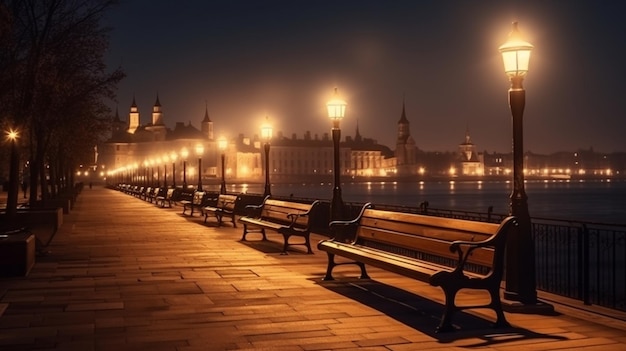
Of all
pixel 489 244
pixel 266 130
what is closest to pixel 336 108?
pixel 489 244

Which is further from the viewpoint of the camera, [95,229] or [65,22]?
[95,229]

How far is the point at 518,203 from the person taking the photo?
8477 mm

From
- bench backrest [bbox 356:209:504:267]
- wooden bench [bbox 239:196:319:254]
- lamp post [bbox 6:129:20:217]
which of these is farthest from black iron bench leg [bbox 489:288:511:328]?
lamp post [bbox 6:129:20:217]

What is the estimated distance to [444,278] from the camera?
7.38 m

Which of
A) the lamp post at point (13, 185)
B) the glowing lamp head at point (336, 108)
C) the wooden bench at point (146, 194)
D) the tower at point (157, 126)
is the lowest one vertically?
the wooden bench at point (146, 194)

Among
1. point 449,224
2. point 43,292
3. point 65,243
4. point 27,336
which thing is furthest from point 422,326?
point 65,243

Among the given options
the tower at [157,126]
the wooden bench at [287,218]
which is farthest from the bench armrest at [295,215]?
the tower at [157,126]

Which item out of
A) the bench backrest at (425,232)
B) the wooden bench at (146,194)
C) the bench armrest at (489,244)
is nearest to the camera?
the bench armrest at (489,244)

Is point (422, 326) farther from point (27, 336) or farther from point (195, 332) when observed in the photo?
point (27, 336)

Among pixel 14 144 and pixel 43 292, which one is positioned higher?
pixel 14 144

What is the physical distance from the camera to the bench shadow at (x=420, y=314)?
7.03m

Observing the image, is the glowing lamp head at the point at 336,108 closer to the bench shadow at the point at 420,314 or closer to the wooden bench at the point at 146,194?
the bench shadow at the point at 420,314

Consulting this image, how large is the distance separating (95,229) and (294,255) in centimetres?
943

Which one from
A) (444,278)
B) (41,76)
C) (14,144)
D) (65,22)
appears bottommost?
(444,278)
